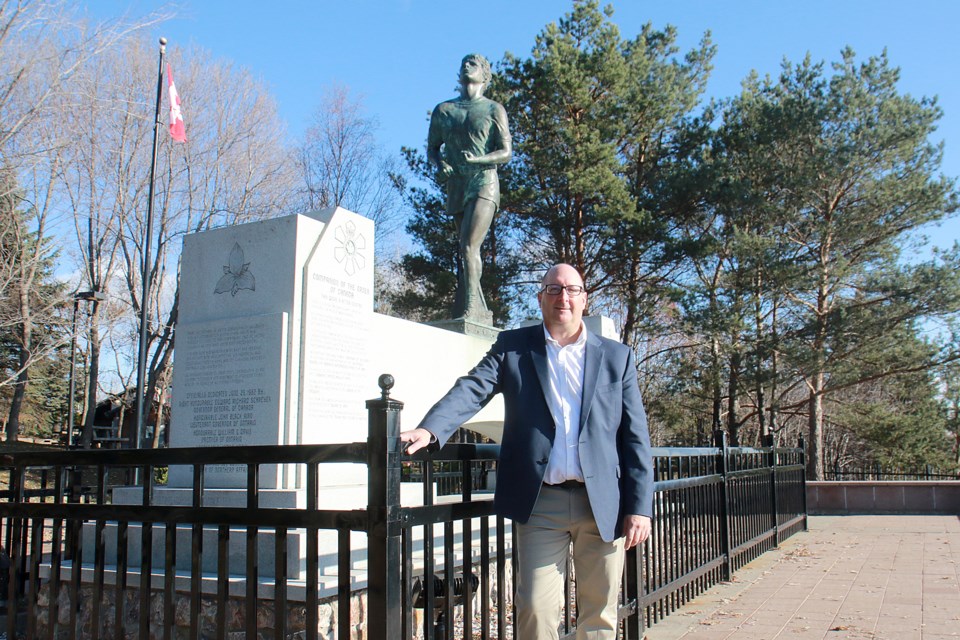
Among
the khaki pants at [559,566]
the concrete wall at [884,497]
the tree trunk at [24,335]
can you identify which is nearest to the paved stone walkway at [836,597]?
the khaki pants at [559,566]

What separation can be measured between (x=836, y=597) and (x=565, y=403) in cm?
425

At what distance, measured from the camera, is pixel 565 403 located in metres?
3.18

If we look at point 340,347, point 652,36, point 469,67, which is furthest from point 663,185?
point 340,347

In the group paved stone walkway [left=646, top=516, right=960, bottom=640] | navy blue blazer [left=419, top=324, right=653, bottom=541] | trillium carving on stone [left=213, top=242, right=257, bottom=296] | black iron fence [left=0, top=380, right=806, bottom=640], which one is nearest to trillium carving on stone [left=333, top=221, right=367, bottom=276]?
trillium carving on stone [left=213, top=242, right=257, bottom=296]

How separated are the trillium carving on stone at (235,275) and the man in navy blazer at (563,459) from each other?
3571mm

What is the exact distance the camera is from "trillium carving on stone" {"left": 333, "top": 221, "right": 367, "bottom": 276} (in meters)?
6.51

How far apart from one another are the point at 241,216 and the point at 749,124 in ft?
52.4

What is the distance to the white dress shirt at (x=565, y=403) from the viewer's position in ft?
10.1

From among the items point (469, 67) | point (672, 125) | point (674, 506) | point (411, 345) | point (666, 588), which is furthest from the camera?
point (672, 125)

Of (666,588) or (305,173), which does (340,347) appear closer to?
(666,588)

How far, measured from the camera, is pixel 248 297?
625 cm

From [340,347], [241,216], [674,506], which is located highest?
[241,216]

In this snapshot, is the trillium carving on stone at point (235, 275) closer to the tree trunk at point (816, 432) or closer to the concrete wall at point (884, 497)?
the concrete wall at point (884, 497)

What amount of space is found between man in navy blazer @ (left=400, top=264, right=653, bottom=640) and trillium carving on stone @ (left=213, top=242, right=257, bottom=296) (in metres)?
3.57
